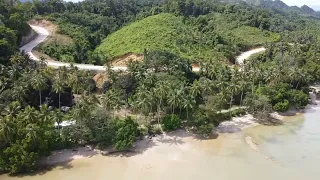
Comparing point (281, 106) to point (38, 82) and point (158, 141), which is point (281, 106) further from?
point (38, 82)

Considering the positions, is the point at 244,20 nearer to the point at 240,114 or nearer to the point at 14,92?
the point at 240,114

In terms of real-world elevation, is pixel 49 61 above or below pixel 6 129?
above

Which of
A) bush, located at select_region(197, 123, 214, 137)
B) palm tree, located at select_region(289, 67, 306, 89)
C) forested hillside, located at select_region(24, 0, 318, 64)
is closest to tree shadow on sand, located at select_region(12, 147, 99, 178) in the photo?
bush, located at select_region(197, 123, 214, 137)

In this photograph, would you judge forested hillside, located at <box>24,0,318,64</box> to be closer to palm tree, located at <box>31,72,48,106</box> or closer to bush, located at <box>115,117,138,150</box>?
palm tree, located at <box>31,72,48,106</box>

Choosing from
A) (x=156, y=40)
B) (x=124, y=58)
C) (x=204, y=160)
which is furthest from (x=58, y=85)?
(x=156, y=40)

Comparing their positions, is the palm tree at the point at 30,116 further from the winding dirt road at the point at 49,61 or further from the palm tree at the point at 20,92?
the winding dirt road at the point at 49,61

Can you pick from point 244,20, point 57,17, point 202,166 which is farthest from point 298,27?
point 202,166
